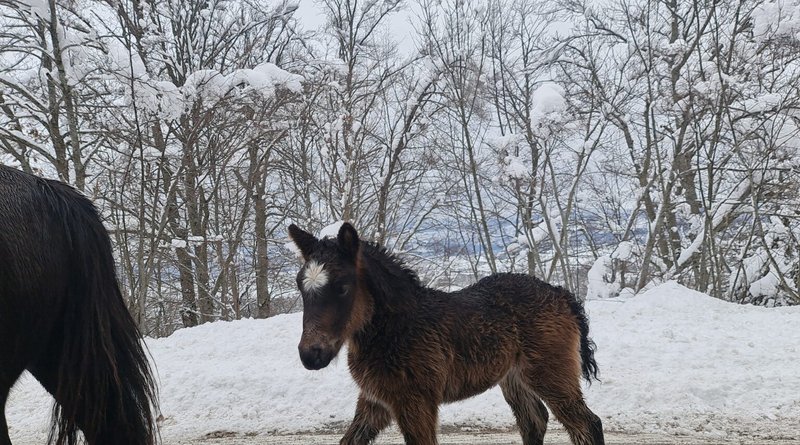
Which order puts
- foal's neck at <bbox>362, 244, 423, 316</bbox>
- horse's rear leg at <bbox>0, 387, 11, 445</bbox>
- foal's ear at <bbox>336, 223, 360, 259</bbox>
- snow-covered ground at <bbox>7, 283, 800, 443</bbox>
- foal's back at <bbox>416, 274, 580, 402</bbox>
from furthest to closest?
snow-covered ground at <bbox>7, 283, 800, 443</bbox> < foal's back at <bbox>416, 274, 580, 402</bbox> < foal's neck at <bbox>362, 244, 423, 316</bbox> < foal's ear at <bbox>336, 223, 360, 259</bbox> < horse's rear leg at <bbox>0, 387, 11, 445</bbox>

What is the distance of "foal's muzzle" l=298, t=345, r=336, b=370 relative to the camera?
358 centimetres

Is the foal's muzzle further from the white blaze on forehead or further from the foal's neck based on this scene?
the foal's neck

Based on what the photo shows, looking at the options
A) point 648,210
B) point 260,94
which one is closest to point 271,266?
point 260,94

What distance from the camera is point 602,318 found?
10211mm

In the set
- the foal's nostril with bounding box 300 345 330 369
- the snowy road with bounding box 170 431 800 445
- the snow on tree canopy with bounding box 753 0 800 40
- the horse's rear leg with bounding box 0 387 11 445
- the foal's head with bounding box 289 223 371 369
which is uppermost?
the snow on tree canopy with bounding box 753 0 800 40

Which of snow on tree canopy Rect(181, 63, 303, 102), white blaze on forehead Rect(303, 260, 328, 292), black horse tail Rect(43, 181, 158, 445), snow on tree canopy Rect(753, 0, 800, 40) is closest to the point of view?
black horse tail Rect(43, 181, 158, 445)

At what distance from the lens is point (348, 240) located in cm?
406

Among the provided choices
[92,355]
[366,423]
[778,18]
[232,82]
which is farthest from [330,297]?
[778,18]

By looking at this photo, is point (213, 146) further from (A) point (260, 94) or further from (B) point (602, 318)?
(B) point (602, 318)

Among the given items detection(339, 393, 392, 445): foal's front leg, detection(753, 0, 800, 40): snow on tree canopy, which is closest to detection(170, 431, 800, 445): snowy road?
detection(339, 393, 392, 445): foal's front leg

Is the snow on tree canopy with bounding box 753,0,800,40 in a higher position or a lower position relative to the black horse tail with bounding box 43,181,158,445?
higher

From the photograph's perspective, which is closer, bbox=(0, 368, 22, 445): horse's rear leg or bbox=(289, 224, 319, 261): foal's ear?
bbox=(0, 368, 22, 445): horse's rear leg

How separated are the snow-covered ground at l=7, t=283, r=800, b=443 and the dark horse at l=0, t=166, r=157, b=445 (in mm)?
4252

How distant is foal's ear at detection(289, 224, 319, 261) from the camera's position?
427cm
